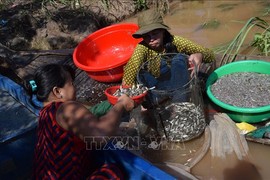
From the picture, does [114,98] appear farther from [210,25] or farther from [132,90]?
[210,25]

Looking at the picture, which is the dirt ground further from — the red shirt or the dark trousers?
the red shirt

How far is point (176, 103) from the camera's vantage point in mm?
2531

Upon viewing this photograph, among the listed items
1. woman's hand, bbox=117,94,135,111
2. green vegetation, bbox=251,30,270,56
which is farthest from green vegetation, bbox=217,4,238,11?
woman's hand, bbox=117,94,135,111

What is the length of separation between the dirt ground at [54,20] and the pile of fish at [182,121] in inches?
113

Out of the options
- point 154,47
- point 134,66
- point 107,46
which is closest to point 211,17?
point 107,46

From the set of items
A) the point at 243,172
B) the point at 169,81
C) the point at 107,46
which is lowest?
the point at 243,172

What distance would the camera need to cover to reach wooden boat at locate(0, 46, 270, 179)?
6.52 ft

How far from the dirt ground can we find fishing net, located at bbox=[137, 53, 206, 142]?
268 cm

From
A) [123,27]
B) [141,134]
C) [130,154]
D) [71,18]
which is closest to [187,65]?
[141,134]

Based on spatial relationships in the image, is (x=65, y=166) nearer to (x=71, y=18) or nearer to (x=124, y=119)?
(x=124, y=119)

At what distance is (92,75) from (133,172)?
67.2 inches

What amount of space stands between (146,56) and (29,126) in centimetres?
123

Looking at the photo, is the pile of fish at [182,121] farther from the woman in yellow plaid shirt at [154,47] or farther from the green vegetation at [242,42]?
the green vegetation at [242,42]

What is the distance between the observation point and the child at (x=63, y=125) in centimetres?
173
